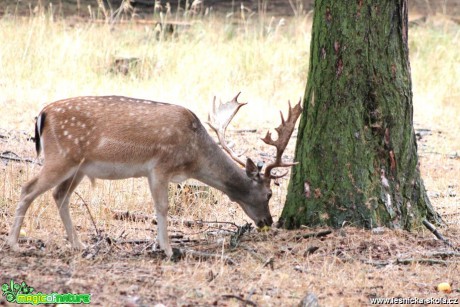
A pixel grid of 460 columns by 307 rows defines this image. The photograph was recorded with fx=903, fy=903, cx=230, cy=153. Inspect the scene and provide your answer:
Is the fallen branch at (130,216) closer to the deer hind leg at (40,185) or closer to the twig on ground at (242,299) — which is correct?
the deer hind leg at (40,185)

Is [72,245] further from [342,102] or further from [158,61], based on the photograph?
[158,61]

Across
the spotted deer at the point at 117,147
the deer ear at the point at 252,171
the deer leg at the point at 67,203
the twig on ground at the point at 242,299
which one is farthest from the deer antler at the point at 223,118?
the twig on ground at the point at 242,299

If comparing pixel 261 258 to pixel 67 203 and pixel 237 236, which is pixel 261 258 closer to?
pixel 237 236

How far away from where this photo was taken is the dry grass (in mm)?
5941

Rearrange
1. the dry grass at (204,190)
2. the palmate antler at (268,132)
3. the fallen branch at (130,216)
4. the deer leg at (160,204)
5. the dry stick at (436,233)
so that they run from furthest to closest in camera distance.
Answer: the fallen branch at (130,216) → the palmate antler at (268,132) → the dry stick at (436,233) → the deer leg at (160,204) → the dry grass at (204,190)

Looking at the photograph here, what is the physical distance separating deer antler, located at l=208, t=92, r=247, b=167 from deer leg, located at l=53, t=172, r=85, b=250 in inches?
53.2

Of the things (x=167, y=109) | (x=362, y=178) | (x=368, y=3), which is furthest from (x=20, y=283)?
(x=368, y=3)

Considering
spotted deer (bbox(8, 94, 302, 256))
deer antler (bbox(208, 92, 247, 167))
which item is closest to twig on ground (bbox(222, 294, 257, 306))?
spotted deer (bbox(8, 94, 302, 256))

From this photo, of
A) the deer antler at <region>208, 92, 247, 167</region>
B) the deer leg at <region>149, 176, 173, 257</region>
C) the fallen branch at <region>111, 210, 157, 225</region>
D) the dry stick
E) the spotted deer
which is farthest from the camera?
the fallen branch at <region>111, 210, 157, 225</region>

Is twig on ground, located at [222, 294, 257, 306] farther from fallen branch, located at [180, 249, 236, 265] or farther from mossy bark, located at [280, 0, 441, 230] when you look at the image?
mossy bark, located at [280, 0, 441, 230]

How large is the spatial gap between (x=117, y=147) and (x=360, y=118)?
6.39 ft

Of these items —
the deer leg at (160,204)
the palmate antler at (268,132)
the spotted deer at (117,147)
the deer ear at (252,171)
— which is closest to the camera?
the spotted deer at (117,147)

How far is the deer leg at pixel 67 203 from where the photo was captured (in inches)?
274

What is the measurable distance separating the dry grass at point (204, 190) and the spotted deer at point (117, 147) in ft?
1.43
